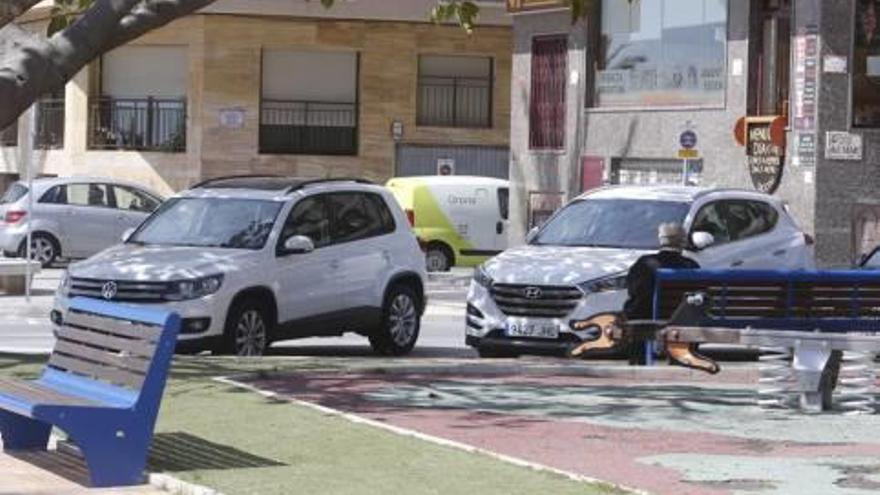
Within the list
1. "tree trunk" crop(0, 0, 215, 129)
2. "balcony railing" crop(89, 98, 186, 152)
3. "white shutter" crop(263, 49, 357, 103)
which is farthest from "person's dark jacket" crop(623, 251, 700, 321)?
"white shutter" crop(263, 49, 357, 103)

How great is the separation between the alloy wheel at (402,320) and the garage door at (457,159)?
25.7 metres

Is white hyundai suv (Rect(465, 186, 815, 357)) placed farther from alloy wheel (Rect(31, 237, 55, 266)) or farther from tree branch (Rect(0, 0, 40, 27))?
alloy wheel (Rect(31, 237, 55, 266))

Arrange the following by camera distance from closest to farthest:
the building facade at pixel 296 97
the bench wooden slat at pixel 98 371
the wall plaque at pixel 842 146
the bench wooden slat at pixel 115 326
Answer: the bench wooden slat at pixel 115 326, the bench wooden slat at pixel 98 371, the wall plaque at pixel 842 146, the building facade at pixel 296 97

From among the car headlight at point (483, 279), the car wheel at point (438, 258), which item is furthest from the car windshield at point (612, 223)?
the car wheel at point (438, 258)

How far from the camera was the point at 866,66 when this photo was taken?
27.5 meters

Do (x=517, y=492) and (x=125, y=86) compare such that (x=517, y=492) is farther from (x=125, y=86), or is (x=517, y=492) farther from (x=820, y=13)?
(x=125, y=86)

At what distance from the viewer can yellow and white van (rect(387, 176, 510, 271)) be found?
3434 centimetres

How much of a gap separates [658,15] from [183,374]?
18487 mm

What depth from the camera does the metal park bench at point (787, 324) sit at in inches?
488

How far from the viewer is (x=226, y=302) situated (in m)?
16.4

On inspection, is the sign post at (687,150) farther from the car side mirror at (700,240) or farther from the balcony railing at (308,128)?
the balcony railing at (308,128)

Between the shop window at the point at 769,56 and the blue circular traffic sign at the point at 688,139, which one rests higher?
the shop window at the point at 769,56

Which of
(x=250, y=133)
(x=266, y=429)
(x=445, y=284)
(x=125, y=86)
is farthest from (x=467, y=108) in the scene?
(x=266, y=429)

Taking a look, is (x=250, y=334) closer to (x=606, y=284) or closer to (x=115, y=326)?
(x=606, y=284)
